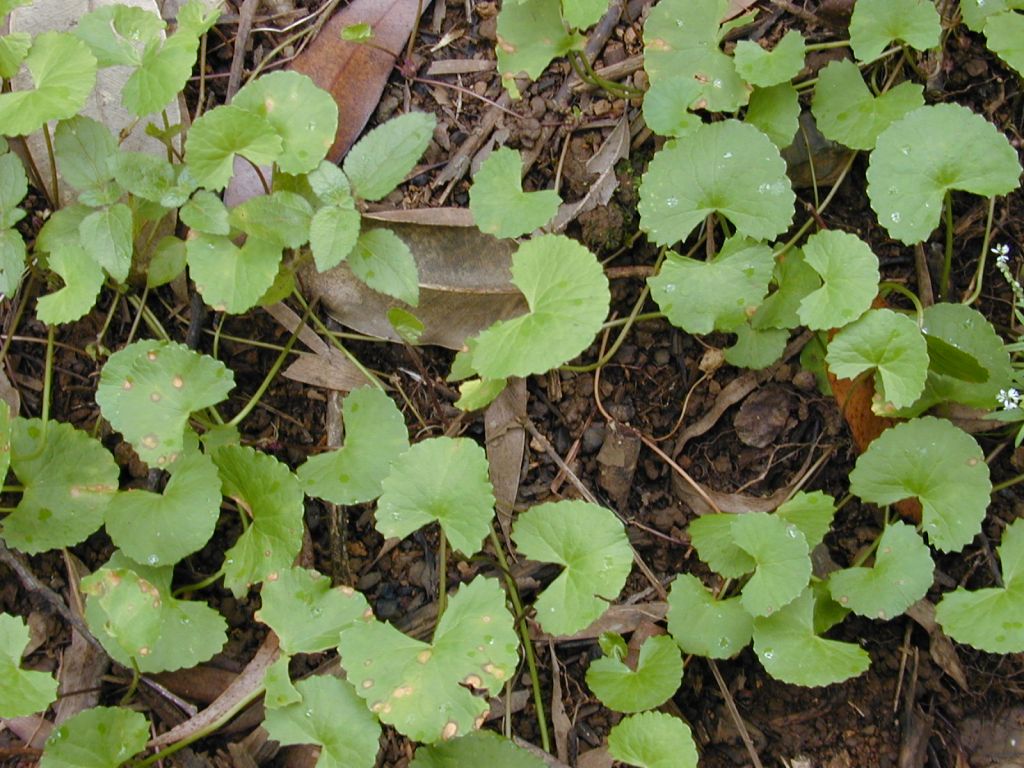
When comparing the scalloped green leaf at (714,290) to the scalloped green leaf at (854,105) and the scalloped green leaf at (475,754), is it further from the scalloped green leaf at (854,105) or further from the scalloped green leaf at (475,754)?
the scalloped green leaf at (475,754)

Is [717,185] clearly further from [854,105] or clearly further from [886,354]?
[886,354]

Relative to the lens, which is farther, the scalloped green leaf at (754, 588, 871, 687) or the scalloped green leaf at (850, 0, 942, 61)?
the scalloped green leaf at (850, 0, 942, 61)

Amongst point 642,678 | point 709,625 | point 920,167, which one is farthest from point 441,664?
point 920,167

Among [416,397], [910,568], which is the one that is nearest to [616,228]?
[416,397]

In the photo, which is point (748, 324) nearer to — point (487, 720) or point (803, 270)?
point (803, 270)

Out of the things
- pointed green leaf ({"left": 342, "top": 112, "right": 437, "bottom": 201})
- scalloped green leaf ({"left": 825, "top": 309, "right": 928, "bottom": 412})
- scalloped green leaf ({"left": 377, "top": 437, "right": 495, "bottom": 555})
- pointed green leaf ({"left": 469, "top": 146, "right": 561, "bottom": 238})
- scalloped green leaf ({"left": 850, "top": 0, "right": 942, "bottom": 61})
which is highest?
scalloped green leaf ({"left": 850, "top": 0, "right": 942, "bottom": 61})

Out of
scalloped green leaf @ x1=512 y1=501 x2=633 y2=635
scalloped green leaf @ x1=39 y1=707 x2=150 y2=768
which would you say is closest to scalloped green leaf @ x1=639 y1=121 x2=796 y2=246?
scalloped green leaf @ x1=512 y1=501 x2=633 y2=635

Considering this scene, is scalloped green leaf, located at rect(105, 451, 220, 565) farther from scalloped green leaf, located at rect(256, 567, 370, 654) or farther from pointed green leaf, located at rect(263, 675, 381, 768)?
pointed green leaf, located at rect(263, 675, 381, 768)
